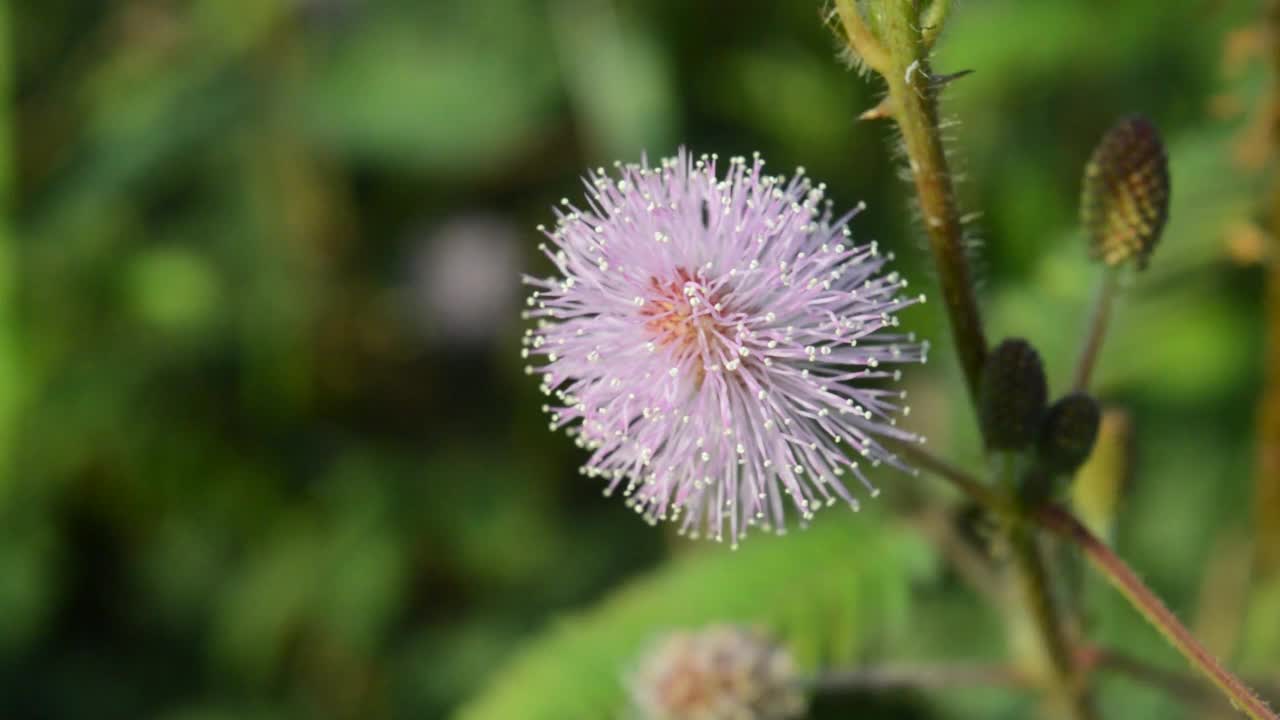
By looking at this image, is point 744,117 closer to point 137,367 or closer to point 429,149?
point 429,149

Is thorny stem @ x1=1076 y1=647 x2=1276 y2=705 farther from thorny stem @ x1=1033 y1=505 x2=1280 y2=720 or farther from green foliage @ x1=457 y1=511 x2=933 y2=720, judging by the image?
green foliage @ x1=457 y1=511 x2=933 y2=720

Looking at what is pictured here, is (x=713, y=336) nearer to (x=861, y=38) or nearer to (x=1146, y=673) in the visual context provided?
(x=861, y=38)

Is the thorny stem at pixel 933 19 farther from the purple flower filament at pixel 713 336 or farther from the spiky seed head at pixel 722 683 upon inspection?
the spiky seed head at pixel 722 683

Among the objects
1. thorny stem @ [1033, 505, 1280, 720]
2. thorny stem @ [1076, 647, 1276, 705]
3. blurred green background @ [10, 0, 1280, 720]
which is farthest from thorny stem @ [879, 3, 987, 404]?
blurred green background @ [10, 0, 1280, 720]

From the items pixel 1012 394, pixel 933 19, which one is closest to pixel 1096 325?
pixel 1012 394

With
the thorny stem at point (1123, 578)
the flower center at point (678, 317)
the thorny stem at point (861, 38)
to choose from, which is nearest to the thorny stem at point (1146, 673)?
the thorny stem at point (1123, 578)

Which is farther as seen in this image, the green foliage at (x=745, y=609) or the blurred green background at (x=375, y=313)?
the blurred green background at (x=375, y=313)
